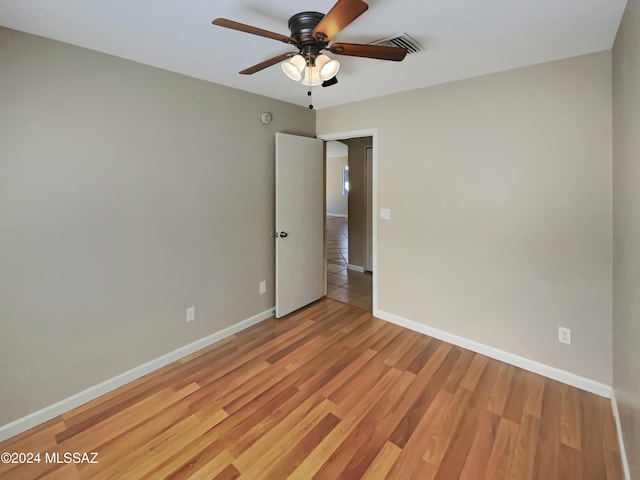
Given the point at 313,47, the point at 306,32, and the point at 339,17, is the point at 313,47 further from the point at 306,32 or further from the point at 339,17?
the point at 339,17

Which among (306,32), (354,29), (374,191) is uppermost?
(354,29)

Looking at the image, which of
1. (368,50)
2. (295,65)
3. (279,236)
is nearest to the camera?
(368,50)

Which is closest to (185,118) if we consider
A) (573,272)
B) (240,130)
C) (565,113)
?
(240,130)

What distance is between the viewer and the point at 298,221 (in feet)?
11.3

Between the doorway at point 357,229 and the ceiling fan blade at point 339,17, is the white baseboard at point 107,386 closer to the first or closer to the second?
the doorway at point 357,229

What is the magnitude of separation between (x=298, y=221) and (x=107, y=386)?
7.20ft

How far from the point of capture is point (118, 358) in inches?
88.5

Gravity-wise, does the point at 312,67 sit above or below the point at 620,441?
above

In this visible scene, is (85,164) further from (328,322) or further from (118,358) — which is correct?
(328,322)

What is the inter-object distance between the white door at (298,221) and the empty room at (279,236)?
0.08 metres

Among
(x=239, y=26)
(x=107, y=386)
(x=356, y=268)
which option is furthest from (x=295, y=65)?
(x=356, y=268)

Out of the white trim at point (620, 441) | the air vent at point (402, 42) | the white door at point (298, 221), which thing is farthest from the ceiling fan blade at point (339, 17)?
the white trim at point (620, 441)

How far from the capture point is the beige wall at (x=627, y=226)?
1.39 meters

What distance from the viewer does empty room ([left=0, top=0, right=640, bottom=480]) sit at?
1622 mm
